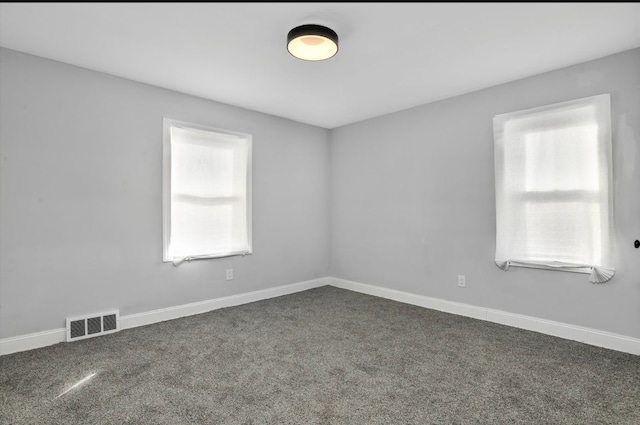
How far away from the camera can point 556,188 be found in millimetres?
3047

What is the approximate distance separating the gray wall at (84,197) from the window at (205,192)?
110 mm

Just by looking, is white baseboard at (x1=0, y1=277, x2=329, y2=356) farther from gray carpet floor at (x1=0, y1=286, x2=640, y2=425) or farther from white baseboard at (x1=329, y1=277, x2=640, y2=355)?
white baseboard at (x1=329, y1=277, x2=640, y2=355)

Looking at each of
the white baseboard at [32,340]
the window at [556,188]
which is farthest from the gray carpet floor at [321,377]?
the window at [556,188]

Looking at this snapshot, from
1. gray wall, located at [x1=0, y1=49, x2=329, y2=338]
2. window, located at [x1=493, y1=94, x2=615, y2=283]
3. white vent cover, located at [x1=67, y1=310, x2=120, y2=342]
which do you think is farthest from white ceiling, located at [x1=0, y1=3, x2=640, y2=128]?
white vent cover, located at [x1=67, y1=310, x2=120, y2=342]

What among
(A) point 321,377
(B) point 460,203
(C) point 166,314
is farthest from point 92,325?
(B) point 460,203

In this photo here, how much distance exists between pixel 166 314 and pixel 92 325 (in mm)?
676

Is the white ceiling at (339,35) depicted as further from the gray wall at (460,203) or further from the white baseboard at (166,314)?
the white baseboard at (166,314)

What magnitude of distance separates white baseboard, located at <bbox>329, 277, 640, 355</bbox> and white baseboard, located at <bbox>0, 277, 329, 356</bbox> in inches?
44.9

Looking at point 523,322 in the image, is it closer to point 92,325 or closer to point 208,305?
point 208,305

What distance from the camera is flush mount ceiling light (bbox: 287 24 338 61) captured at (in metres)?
2.35

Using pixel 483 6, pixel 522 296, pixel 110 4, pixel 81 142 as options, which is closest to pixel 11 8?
pixel 110 4

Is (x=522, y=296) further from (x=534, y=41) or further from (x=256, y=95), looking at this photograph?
(x=256, y=95)

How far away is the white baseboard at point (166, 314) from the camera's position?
8.81 feet

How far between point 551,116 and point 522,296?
179cm
